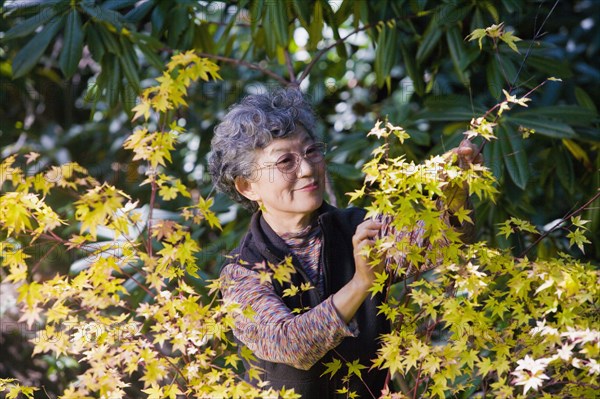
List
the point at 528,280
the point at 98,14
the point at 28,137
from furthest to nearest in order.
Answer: the point at 28,137, the point at 98,14, the point at 528,280

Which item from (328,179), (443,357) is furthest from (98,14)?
(443,357)

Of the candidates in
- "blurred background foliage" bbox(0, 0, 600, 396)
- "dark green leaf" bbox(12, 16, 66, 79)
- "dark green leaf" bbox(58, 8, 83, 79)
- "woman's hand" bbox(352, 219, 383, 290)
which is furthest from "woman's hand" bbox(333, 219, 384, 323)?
"dark green leaf" bbox(12, 16, 66, 79)

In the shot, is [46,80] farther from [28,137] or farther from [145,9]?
[145,9]

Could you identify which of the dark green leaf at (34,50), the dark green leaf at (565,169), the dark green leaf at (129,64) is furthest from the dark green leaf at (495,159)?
the dark green leaf at (34,50)

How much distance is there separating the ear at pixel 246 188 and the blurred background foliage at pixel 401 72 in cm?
37

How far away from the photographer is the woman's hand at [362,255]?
1.43 meters

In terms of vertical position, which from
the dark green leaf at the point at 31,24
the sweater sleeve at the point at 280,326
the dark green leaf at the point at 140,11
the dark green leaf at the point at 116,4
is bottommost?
the sweater sleeve at the point at 280,326

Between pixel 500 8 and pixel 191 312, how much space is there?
169 cm

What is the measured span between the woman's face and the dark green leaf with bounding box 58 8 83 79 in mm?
947

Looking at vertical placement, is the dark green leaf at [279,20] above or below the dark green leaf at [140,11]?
below

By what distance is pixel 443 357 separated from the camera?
147 centimetres

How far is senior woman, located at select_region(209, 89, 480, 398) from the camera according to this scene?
1.70 metres

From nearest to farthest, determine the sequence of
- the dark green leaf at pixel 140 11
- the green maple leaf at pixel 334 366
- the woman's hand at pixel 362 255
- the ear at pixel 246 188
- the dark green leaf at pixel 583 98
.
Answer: the woman's hand at pixel 362 255 → the green maple leaf at pixel 334 366 → the ear at pixel 246 188 → the dark green leaf at pixel 140 11 → the dark green leaf at pixel 583 98

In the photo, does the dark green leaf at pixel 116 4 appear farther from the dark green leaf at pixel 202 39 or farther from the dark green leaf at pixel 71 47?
the dark green leaf at pixel 202 39
